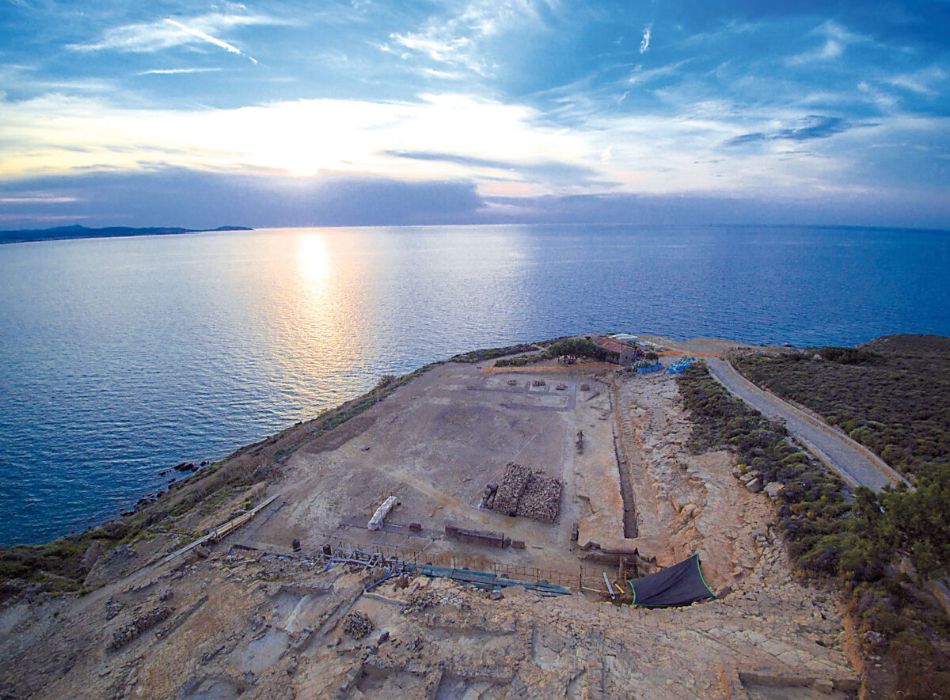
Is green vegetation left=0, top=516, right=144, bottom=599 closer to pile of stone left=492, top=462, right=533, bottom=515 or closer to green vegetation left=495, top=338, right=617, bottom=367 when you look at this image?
pile of stone left=492, top=462, right=533, bottom=515

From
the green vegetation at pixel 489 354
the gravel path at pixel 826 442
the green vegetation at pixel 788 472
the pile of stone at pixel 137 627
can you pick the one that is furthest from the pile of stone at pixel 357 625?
the green vegetation at pixel 489 354

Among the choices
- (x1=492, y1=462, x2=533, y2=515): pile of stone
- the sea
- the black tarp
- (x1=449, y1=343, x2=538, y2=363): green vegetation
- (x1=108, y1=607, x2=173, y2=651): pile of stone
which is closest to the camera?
(x1=108, y1=607, x2=173, y2=651): pile of stone

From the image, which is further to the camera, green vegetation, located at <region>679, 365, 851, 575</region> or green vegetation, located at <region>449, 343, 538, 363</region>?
green vegetation, located at <region>449, 343, 538, 363</region>

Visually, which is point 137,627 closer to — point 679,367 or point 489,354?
point 679,367

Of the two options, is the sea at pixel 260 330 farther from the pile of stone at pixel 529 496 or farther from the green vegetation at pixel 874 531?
the green vegetation at pixel 874 531

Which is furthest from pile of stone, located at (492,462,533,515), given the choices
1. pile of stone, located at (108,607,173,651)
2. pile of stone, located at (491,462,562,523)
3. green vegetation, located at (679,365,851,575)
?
pile of stone, located at (108,607,173,651)

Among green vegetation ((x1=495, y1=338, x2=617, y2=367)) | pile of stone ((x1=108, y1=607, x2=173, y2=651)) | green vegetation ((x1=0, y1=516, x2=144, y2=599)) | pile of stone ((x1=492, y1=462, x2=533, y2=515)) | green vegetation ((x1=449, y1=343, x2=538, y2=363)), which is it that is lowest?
green vegetation ((x1=0, y1=516, x2=144, y2=599))

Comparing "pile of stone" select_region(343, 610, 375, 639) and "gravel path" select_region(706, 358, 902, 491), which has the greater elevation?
"gravel path" select_region(706, 358, 902, 491)
